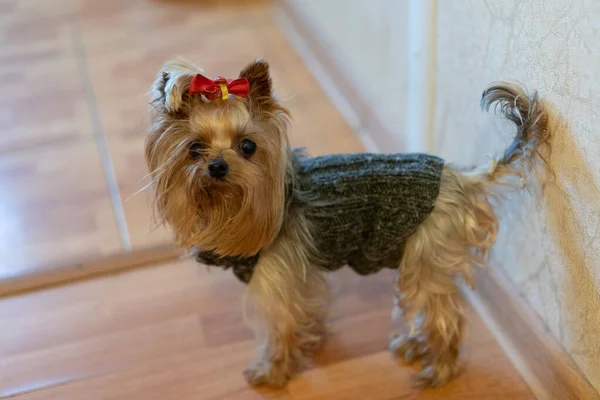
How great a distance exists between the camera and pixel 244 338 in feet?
5.35

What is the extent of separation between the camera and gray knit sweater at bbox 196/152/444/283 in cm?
130

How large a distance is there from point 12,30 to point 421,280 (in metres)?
2.35

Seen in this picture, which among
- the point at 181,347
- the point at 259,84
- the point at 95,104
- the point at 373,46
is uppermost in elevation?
the point at 259,84

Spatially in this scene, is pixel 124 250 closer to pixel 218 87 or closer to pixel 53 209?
pixel 53 209

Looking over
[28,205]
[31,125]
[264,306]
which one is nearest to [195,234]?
[264,306]

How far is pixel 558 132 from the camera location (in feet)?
4.00

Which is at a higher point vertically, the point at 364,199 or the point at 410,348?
the point at 364,199

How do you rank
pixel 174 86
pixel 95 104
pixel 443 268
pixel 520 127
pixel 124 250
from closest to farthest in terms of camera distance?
pixel 174 86, pixel 520 127, pixel 443 268, pixel 124 250, pixel 95 104

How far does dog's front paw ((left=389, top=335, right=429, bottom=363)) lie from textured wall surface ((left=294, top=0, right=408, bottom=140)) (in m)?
0.66

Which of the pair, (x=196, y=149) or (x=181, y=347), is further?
(x=181, y=347)

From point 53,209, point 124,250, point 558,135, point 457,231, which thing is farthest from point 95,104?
point 558,135

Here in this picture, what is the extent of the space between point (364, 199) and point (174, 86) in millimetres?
417

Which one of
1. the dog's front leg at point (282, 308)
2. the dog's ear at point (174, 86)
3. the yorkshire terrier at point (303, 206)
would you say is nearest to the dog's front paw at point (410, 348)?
the yorkshire terrier at point (303, 206)

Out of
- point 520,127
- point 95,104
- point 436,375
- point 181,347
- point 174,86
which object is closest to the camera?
point 174,86
